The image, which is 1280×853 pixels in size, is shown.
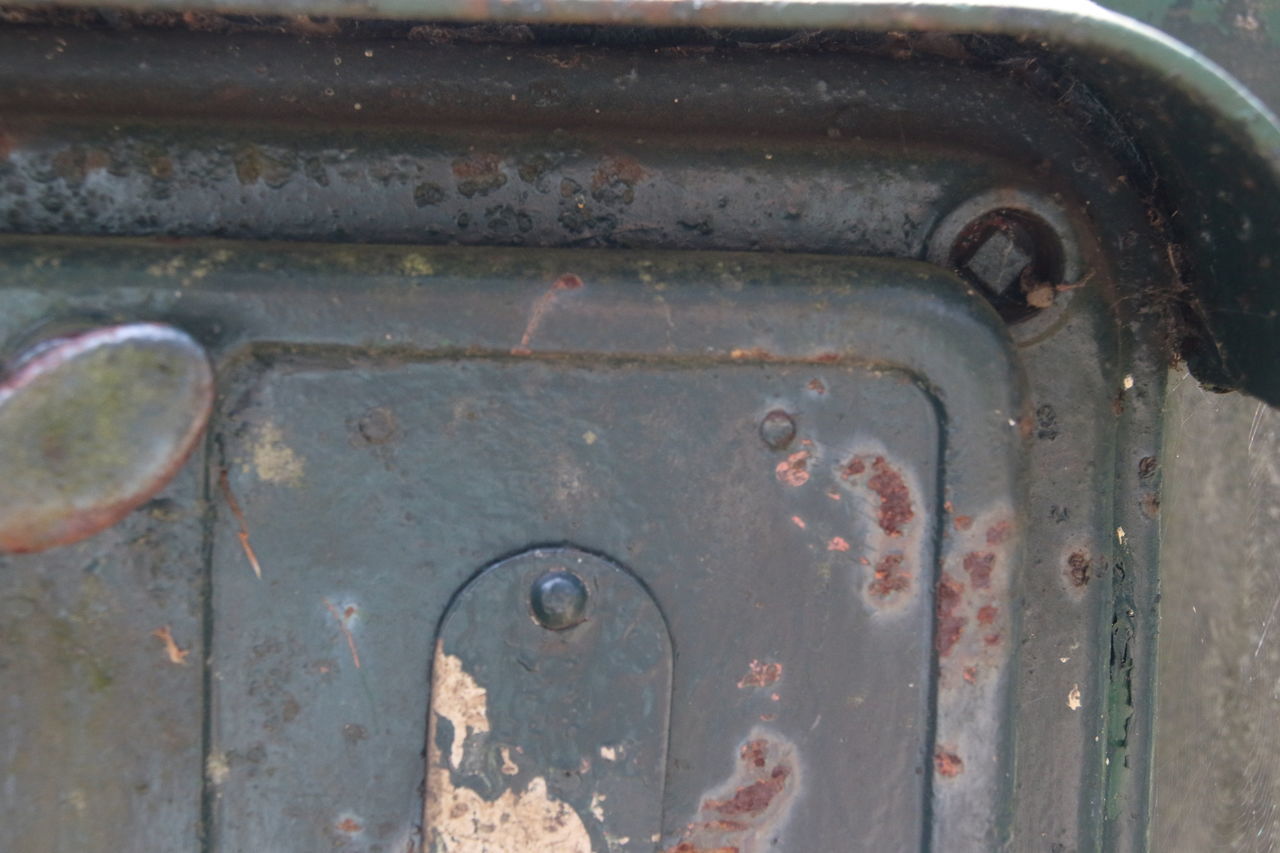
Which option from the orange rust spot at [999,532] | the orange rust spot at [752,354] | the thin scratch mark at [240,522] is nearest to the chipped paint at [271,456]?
the thin scratch mark at [240,522]

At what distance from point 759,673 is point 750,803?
118mm

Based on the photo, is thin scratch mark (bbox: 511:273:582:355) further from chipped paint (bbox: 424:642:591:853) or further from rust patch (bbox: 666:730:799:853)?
rust patch (bbox: 666:730:799:853)

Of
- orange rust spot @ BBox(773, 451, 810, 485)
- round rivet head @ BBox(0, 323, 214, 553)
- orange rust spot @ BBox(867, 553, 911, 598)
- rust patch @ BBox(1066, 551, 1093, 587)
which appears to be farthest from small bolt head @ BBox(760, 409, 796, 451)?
round rivet head @ BBox(0, 323, 214, 553)

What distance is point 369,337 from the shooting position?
90 centimetres

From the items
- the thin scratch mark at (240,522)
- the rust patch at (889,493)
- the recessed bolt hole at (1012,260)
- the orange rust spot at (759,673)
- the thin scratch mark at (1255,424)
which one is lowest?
the orange rust spot at (759,673)

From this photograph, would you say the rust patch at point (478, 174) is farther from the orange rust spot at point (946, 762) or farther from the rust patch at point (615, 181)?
the orange rust spot at point (946, 762)

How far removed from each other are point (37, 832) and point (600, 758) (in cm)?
49

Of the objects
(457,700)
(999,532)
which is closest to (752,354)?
(999,532)

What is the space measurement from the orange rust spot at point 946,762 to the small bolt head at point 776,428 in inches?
12.5

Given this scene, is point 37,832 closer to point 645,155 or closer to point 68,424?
point 68,424

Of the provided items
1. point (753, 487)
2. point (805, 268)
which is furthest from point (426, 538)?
point (805, 268)

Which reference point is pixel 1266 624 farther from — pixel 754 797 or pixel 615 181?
pixel 615 181

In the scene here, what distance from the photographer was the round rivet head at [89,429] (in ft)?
2.57

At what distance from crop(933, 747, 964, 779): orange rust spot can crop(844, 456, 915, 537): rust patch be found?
204 mm
